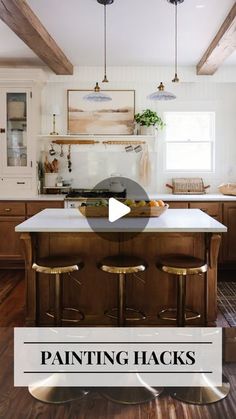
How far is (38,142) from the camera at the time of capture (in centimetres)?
514

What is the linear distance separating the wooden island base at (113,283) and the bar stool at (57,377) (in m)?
0.16

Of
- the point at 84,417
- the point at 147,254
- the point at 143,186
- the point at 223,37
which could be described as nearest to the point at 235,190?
the point at 143,186

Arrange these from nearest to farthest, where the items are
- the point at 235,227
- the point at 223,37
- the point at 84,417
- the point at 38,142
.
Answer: the point at 84,417 < the point at 223,37 < the point at 235,227 < the point at 38,142

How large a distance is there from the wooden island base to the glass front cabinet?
2.23m

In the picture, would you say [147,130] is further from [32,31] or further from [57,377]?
[57,377]

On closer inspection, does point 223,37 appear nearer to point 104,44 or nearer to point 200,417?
point 104,44

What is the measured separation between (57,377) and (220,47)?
336 cm

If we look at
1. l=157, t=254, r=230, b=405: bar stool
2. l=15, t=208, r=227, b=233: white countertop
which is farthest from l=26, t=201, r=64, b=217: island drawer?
l=157, t=254, r=230, b=405: bar stool

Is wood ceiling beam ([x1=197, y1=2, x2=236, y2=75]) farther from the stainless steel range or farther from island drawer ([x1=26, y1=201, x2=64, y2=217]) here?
island drawer ([x1=26, y1=201, x2=64, y2=217])

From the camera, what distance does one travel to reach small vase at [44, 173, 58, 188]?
206 inches

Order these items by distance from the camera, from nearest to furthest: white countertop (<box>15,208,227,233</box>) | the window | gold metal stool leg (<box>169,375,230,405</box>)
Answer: gold metal stool leg (<box>169,375,230,405</box>), white countertop (<box>15,208,227,233</box>), the window

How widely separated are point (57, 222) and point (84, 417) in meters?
1.34

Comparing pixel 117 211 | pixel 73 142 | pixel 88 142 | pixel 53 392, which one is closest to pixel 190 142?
pixel 88 142

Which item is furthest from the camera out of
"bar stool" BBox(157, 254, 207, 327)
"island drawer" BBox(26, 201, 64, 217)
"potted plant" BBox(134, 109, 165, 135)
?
"potted plant" BBox(134, 109, 165, 135)
